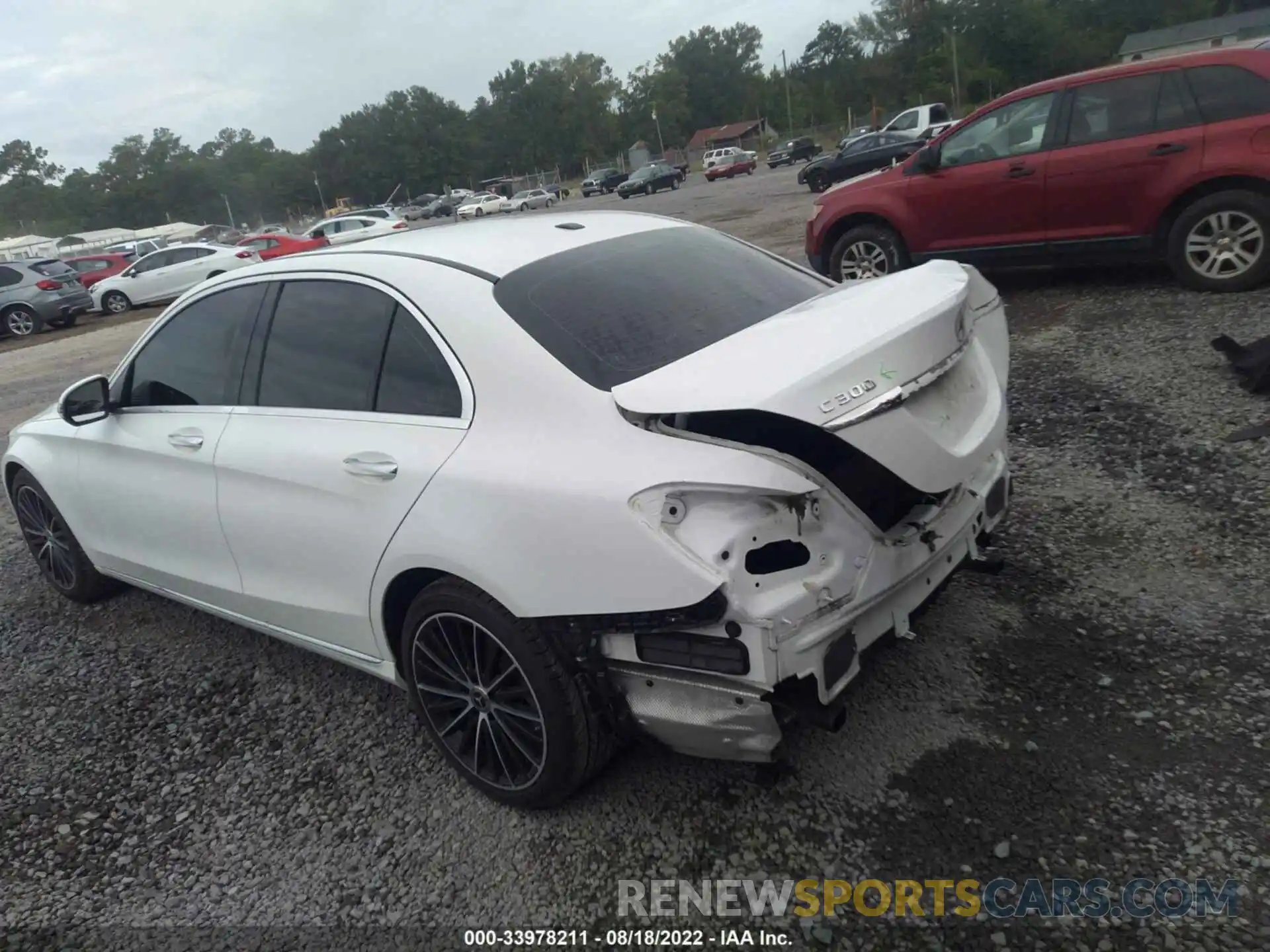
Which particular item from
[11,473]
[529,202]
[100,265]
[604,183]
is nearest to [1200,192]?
[11,473]

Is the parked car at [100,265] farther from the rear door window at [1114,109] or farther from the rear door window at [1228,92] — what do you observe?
the rear door window at [1228,92]

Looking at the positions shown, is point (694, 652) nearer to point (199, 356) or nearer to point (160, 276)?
point (199, 356)

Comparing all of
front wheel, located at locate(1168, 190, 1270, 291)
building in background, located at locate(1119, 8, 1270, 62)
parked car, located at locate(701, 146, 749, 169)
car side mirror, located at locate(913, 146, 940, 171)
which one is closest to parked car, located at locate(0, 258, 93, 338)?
car side mirror, located at locate(913, 146, 940, 171)

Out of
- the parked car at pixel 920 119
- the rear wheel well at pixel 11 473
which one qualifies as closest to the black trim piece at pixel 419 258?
the rear wheel well at pixel 11 473

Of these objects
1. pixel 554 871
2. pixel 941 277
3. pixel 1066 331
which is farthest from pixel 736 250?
pixel 1066 331

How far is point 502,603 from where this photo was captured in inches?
99.3

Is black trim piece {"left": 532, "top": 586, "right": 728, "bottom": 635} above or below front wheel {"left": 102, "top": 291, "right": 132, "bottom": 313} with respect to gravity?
above

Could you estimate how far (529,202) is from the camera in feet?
167

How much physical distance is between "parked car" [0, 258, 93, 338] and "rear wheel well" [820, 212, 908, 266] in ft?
58.2

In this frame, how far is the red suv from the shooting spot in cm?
657

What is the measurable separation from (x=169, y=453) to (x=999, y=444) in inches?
124

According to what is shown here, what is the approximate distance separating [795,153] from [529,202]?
14.8 metres

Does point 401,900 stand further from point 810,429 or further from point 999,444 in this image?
point 999,444

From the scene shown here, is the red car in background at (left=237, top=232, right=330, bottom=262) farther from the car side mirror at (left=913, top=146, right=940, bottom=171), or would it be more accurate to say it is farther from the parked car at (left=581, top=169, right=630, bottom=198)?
the parked car at (left=581, top=169, right=630, bottom=198)
